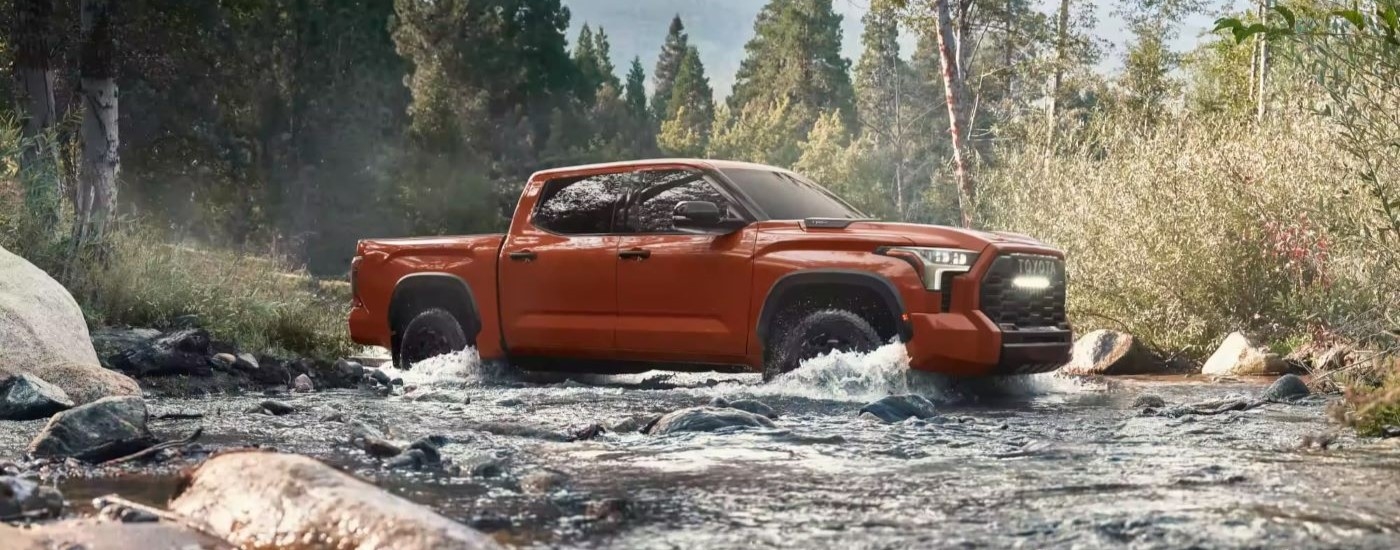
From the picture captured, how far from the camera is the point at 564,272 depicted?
10.4m

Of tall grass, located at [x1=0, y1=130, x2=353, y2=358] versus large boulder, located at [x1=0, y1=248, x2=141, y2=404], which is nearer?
large boulder, located at [x1=0, y1=248, x2=141, y2=404]

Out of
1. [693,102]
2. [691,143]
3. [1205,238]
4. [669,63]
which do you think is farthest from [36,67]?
[669,63]

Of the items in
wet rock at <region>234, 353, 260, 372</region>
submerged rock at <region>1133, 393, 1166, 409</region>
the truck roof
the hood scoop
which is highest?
the truck roof

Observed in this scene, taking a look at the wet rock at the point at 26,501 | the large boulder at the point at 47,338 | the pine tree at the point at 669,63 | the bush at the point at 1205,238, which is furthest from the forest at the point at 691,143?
the pine tree at the point at 669,63

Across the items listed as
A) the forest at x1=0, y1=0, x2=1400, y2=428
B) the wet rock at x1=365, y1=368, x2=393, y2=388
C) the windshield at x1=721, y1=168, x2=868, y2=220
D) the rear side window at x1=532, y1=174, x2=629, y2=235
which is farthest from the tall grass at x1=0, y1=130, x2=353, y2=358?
the windshield at x1=721, y1=168, x2=868, y2=220

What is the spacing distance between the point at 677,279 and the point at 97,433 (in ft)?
14.0

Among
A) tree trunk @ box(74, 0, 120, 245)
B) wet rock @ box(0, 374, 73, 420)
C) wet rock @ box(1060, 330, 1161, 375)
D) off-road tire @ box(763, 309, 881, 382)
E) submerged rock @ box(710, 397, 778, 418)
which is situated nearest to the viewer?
submerged rock @ box(710, 397, 778, 418)

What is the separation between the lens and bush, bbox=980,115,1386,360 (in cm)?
1323

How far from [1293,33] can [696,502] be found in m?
3.69

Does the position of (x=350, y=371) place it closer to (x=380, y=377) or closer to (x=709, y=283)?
(x=380, y=377)

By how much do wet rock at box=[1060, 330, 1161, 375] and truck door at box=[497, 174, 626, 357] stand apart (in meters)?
5.57

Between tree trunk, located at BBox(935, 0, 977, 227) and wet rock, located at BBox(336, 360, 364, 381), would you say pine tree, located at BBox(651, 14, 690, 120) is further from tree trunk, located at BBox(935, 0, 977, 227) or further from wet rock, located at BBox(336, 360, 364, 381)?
wet rock, located at BBox(336, 360, 364, 381)

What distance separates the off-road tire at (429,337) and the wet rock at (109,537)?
6.85 meters

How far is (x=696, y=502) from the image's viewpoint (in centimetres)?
507
